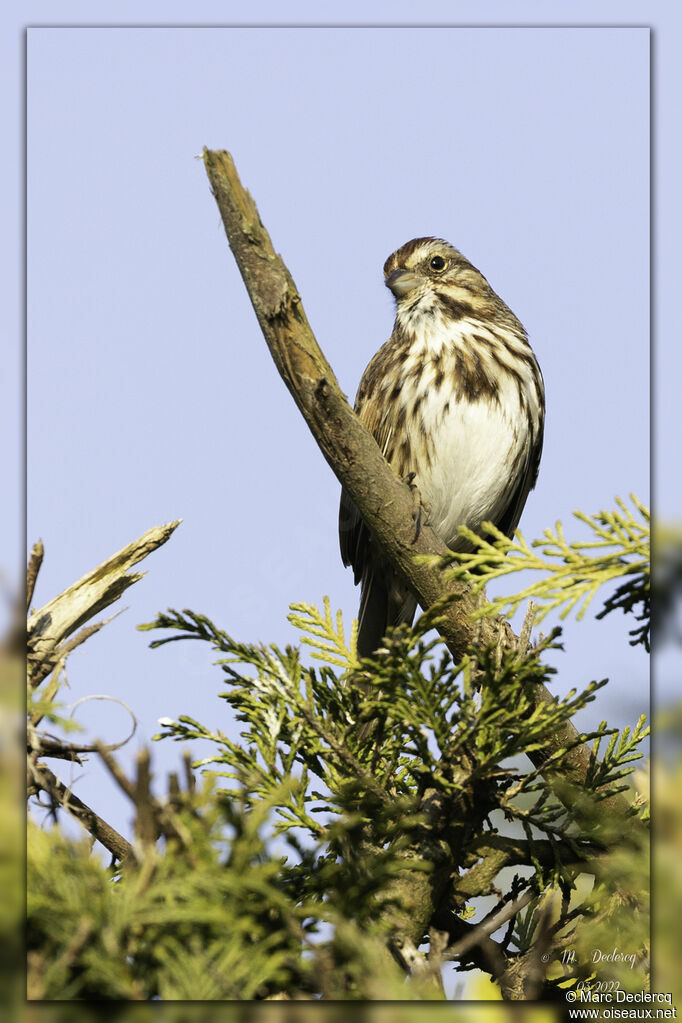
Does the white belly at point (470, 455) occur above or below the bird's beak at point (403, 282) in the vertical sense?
below

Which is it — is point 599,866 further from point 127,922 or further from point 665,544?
point 127,922

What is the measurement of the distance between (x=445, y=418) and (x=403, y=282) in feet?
2.75

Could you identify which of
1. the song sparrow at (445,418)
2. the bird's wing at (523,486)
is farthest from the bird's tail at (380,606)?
the bird's wing at (523,486)

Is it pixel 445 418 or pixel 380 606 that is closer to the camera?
pixel 445 418

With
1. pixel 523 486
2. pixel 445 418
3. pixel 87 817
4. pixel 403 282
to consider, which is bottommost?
pixel 87 817

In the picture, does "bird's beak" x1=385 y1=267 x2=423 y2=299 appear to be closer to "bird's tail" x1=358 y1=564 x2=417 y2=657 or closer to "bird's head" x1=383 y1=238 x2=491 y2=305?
"bird's head" x1=383 y1=238 x2=491 y2=305

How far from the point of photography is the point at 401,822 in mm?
2205

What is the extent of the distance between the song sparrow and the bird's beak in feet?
0.04

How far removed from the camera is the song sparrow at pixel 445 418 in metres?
4.30

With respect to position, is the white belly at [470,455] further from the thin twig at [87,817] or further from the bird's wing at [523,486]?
the thin twig at [87,817]

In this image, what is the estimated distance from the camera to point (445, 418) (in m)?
4.26

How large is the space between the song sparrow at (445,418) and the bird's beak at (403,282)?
0.5 inches

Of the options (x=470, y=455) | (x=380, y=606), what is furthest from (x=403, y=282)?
(x=380, y=606)

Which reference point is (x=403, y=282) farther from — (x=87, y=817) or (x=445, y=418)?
(x=87, y=817)
